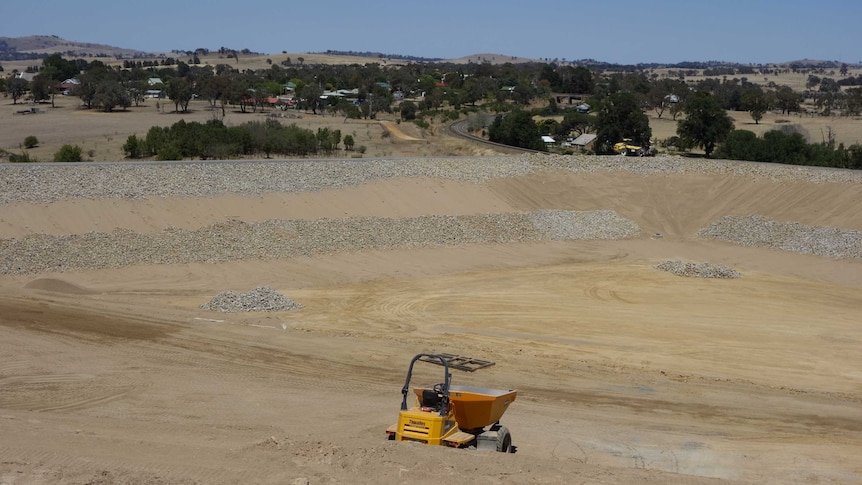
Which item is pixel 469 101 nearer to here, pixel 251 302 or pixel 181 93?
pixel 181 93

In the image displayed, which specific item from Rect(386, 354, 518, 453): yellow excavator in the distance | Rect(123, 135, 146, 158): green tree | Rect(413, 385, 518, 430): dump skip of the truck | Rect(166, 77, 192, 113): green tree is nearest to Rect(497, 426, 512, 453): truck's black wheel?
Rect(386, 354, 518, 453): yellow excavator in the distance

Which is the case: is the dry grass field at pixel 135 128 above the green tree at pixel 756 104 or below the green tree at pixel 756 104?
below

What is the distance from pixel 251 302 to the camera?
27469 mm

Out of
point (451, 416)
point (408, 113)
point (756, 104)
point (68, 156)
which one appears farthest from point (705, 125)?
point (451, 416)

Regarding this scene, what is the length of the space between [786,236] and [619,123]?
71.3 feet

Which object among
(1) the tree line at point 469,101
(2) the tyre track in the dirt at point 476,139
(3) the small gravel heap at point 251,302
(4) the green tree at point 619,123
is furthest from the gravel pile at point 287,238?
(4) the green tree at point 619,123

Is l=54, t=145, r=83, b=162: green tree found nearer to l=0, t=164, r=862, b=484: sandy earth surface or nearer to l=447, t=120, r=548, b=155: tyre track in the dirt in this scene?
l=0, t=164, r=862, b=484: sandy earth surface

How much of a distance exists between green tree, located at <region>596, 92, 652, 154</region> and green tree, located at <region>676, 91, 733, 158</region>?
2.96m

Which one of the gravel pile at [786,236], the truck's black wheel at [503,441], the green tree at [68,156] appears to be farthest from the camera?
the green tree at [68,156]

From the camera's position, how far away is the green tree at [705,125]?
2312 inches

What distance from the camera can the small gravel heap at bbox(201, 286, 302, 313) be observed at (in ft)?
89.2

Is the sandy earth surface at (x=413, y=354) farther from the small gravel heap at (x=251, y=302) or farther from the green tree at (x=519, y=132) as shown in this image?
the green tree at (x=519, y=132)

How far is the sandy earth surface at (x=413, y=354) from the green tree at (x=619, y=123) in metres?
19.5

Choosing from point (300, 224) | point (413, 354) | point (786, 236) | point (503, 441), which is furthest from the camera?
point (786, 236)
